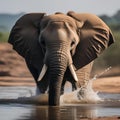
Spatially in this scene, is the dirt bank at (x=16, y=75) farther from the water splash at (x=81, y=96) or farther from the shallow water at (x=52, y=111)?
the shallow water at (x=52, y=111)

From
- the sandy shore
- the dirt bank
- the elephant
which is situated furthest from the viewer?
the dirt bank

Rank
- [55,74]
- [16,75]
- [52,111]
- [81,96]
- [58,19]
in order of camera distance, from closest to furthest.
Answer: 1. [52,111]
2. [55,74]
3. [58,19]
4. [81,96]
5. [16,75]

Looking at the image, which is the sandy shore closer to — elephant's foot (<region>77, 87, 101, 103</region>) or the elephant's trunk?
elephant's foot (<region>77, 87, 101, 103</region>)

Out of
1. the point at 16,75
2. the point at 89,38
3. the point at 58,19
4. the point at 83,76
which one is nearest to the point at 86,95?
the point at 83,76

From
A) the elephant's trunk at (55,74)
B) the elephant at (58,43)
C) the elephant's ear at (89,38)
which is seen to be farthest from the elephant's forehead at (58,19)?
the elephant's trunk at (55,74)

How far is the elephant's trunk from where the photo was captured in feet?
65.1

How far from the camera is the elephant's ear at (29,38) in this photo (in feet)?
72.7

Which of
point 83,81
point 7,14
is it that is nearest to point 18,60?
point 83,81

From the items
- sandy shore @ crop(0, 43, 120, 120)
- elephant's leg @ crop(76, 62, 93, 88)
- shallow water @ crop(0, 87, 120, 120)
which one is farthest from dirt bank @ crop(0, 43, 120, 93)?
shallow water @ crop(0, 87, 120, 120)

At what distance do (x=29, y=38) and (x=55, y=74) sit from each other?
2.75 metres

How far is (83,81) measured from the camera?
81.1 ft

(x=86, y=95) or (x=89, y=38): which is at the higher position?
(x=89, y=38)

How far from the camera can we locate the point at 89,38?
22547 mm

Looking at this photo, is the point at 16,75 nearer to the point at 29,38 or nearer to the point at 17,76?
the point at 17,76
